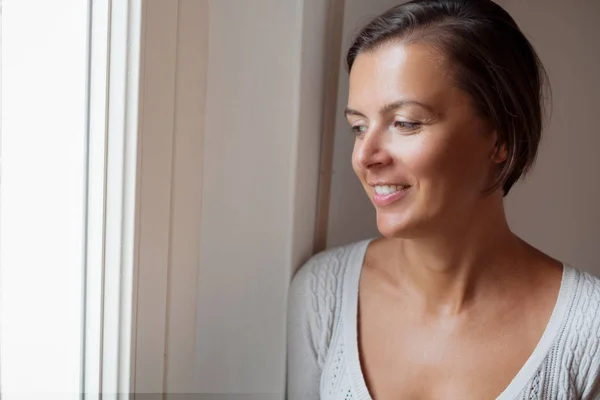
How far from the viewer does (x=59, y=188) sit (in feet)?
4.03

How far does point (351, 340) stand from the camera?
1396 mm

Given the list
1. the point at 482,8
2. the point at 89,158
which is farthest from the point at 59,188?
the point at 482,8

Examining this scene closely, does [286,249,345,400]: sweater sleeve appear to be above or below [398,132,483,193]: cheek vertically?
below

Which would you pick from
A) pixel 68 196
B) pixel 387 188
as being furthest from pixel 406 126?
pixel 68 196

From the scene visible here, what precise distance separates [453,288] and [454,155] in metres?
0.31

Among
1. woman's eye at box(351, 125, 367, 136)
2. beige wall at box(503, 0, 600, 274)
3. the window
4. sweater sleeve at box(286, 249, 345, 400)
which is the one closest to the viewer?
the window

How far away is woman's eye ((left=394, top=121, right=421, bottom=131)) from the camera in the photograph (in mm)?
1192

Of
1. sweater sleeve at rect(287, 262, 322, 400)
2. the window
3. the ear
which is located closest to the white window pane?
the window

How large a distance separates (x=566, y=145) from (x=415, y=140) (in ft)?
2.89

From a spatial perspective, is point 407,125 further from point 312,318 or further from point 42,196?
point 42,196

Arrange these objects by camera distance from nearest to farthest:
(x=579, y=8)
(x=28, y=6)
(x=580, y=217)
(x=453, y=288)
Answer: (x=28, y=6) < (x=453, y=288) < (x=579, y=8) < (x=580, y=217)

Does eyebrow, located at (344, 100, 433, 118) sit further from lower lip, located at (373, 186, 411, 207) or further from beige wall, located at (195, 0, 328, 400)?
beige wall, located at (195, 0, 328, 400)

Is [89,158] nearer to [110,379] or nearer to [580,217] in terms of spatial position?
[110,379]

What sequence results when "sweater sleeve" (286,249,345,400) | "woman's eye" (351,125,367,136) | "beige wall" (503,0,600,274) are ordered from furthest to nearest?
"beige wall" (503,0,600,274)
"sweater sleeve" (286,249,345,400)
"woman's eye" (351,125,367,136)
